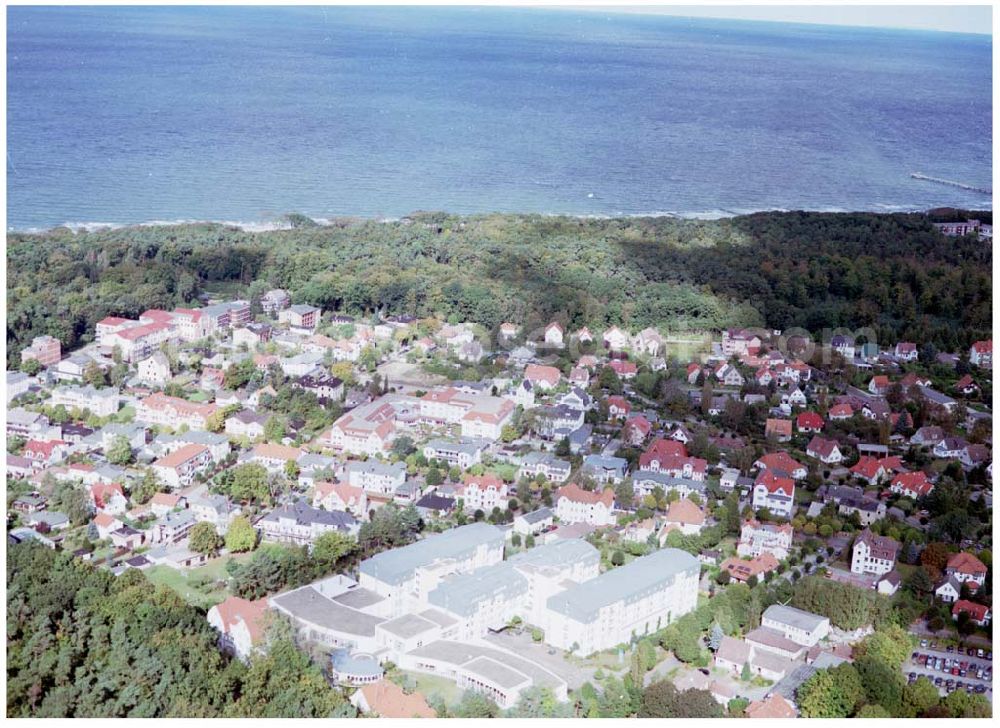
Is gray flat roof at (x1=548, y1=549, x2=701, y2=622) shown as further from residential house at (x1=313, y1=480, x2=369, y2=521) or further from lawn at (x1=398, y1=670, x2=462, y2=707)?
residential house at (x1=313, y1=480, x2=369, y2=521)

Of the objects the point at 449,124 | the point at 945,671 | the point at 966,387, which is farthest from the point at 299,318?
the point at 449,124

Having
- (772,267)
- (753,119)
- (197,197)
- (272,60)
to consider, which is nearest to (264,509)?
(772,267)

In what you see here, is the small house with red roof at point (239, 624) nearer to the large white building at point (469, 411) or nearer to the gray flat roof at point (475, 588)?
the gray flat roof at point (475, 588)

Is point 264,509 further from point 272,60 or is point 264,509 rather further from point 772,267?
point 272,60

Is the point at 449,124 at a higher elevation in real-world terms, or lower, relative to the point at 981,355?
higher

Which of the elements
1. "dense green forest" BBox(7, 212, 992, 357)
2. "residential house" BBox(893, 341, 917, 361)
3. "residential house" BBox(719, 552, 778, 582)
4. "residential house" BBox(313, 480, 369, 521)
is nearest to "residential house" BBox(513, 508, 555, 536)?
"residential house" BBox(313, 480, 369, 521)

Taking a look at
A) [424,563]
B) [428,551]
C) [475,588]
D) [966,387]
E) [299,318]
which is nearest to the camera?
[475,588]

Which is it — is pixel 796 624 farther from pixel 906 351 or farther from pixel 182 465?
pixel 906 351
